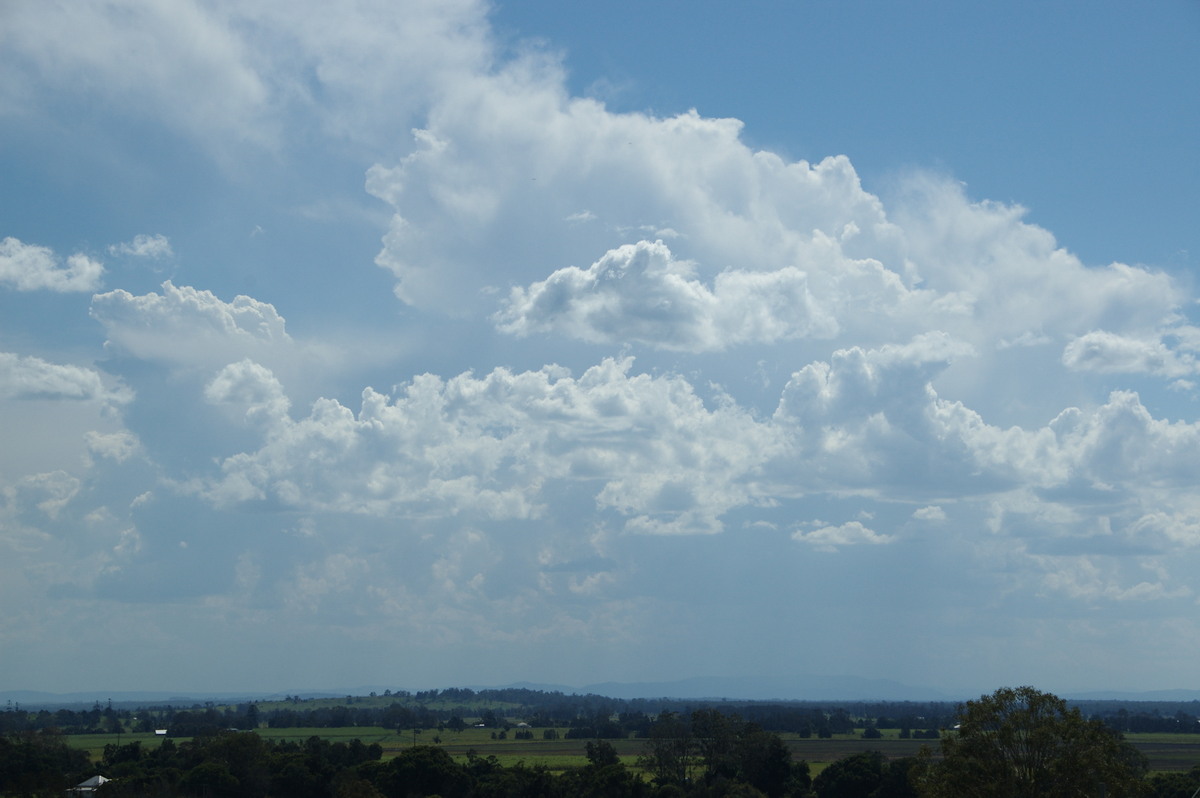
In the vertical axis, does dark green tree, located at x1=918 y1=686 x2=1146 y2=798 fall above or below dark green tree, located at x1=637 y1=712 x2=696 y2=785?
above

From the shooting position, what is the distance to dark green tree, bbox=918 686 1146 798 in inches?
1837

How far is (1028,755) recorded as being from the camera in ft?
157

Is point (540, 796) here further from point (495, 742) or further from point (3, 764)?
point (495, 742)

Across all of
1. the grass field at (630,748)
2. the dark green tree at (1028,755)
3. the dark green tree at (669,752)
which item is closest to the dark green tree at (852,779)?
the dark green tree at (669,752)

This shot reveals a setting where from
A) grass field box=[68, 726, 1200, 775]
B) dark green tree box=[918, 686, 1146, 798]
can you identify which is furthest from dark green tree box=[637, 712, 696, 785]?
dark green tree box=[918, 686, 1146, 798]

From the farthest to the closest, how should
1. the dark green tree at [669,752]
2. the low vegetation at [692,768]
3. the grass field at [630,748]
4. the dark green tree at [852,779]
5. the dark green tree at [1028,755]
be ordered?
1. the grass field at [630,748]
2. the dark green tree at [669,752]
3. the dark green tree at [852,779]
4. the low vegetation at [692,768]
5. the dark green tree at [1028,755]

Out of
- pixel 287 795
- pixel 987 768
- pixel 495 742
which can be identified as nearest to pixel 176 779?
pixel 287 795

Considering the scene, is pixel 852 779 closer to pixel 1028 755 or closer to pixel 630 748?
pixel 1028 755

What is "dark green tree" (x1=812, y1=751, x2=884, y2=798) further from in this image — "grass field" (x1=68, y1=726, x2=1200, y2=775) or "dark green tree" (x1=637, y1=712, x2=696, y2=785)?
"grass field" (x1=68, y1=726, x2=1200, y2=775)

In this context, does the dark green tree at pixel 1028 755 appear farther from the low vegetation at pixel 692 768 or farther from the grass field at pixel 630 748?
the grass field at pixel 630 748

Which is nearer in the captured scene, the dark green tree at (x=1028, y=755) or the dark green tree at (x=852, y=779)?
the dark green tree at (x=1028, y=755)

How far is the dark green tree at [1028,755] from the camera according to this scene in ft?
153

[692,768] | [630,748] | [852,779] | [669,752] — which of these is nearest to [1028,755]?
[852,779]

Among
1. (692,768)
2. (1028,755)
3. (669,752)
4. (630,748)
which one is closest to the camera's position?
(1028,755)
